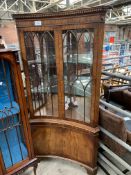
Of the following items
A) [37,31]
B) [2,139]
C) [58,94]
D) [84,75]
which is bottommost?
[2,139]

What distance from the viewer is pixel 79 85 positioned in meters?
1.62

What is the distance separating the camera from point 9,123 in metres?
1.57

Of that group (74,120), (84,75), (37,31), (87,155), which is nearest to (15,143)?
(74,120)

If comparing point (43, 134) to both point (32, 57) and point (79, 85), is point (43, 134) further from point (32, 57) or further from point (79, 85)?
point (32, 57)

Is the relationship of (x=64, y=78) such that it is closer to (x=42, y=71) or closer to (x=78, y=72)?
(x=78, y=72)

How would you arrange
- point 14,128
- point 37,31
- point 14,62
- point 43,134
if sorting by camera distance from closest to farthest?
point 14,62
point 37,31
point 14,128
point 43,134

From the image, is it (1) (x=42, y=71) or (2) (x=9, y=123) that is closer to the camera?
(2) (x=9, y=123)

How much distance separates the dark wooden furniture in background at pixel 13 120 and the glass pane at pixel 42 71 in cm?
26

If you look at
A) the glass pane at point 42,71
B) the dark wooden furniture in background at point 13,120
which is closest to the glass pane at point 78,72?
the glass pane at point 42,71

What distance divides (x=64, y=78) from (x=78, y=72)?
0.55 ft

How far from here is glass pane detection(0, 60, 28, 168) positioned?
147 centimetres

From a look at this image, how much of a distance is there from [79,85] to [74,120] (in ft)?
1.41

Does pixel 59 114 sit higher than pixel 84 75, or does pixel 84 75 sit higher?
pixel 84 75

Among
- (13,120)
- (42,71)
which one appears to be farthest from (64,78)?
(13,120)
